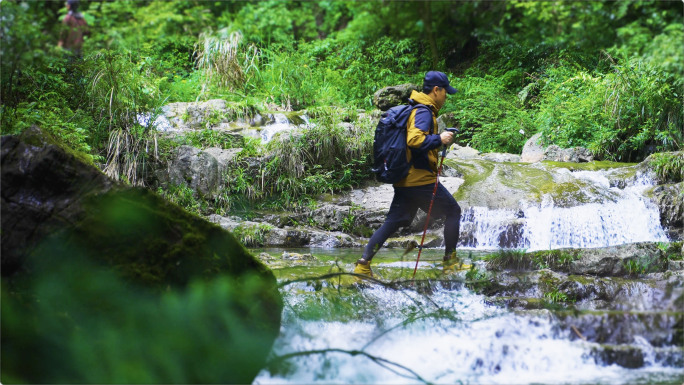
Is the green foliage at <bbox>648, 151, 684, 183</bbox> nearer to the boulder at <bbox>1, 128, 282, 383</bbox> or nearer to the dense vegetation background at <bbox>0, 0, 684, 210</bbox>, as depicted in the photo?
the dense vegetation background at <bbox>0, 0, 684, 210</bbox>

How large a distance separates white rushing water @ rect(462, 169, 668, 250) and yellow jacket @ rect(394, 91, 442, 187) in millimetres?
3246

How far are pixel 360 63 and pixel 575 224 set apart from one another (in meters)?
3.78

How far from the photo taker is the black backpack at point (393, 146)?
4098 millimetres

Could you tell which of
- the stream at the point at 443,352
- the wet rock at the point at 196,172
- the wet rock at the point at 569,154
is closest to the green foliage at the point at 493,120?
the wet rock at the point at 569,154

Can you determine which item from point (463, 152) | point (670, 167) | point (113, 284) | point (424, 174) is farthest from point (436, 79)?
point (463, 152)

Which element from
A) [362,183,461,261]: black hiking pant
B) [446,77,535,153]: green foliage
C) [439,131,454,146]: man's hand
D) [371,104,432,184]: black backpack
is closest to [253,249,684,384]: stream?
[362,183,461,261]: black hiking pant

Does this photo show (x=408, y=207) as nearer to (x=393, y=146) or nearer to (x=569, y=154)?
(x=393, y=146)

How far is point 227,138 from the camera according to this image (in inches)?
367

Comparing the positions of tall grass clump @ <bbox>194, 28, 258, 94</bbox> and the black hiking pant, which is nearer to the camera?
the black hiking pant

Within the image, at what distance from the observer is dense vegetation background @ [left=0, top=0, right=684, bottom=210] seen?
9.87ft

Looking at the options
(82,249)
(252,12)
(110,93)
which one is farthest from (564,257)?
(110,93)

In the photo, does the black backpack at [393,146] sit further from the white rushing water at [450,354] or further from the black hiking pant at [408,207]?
the white rushing water at [450,354]

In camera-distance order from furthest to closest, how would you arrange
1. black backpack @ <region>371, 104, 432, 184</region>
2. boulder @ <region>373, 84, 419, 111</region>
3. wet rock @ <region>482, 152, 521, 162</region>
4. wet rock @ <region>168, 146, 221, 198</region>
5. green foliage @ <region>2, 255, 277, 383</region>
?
wet rock @ <region>482, 152, 521, 162</region> < boulder @ <region>373, 84, 419, 111</region> < wet rock @ <region>168, 146, 221, 198</region> < black backpack @ <region>371, 104, 432, 184</region> < green foliage @ <region>2, 255, 277, 383</region>

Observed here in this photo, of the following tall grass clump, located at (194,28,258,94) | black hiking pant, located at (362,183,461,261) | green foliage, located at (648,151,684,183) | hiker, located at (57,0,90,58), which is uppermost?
tall grass clump, located at (194,28,258,94)
